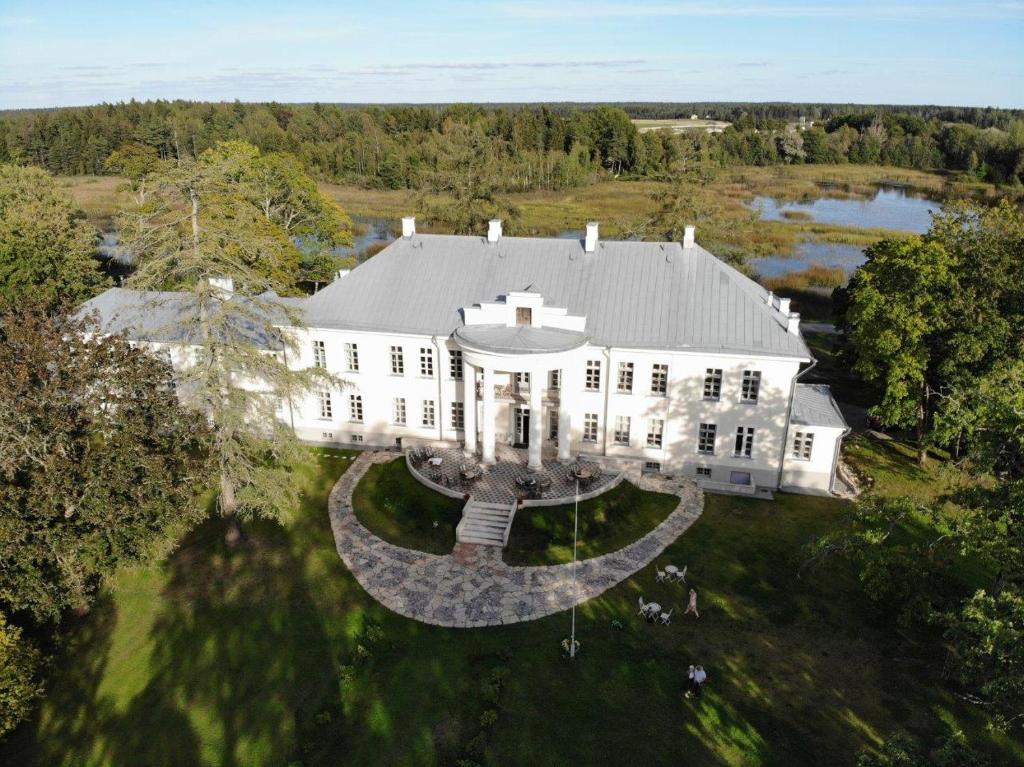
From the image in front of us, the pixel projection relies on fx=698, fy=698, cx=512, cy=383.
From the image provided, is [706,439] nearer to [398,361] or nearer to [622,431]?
[622,431]

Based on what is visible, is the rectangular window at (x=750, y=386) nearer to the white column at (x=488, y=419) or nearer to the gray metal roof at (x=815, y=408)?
the gray metal roof at (x=815, y=408)

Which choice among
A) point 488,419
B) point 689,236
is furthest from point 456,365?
point 689,236

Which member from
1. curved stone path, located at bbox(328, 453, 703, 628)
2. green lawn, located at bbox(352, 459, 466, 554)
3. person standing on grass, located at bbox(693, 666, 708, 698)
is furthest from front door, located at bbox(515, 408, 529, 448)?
person standing on grass, located at bbox(693, 666, 708, 698)

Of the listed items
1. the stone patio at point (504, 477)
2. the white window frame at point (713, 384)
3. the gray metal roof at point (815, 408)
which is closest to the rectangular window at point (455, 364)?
the stone patio at point (504, 477)

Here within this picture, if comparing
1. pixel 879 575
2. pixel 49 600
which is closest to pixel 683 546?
pixel 879 575

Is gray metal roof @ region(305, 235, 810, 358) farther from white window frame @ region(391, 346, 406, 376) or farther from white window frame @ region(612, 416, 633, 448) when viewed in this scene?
white window frame @ region(612, 416, 633, 448)

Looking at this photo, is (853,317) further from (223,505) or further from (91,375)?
(91,375)
